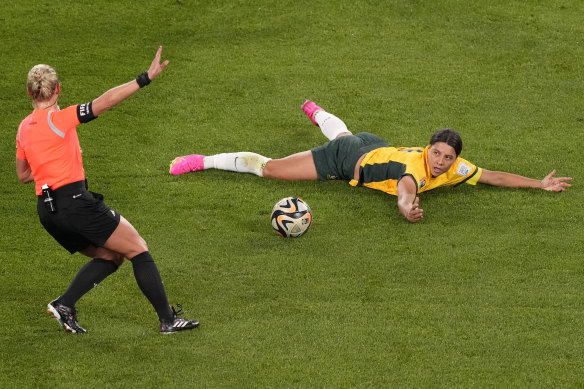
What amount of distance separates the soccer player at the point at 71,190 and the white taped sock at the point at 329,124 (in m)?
4.11

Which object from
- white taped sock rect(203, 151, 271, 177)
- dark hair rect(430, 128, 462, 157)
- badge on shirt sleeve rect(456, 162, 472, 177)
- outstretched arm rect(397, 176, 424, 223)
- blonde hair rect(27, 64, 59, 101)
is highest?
blonde hair rect(27, 64, 59, 101)

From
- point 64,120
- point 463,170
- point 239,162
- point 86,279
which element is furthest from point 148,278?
point 463,170

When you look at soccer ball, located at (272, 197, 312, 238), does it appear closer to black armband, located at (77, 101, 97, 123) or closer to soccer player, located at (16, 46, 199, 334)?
soccer player, located at (16, 46, 199, 334)

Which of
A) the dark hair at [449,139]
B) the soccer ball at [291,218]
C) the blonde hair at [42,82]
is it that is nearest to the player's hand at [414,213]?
the dark hair at [449,139]

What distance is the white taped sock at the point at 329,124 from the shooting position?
1093 cm

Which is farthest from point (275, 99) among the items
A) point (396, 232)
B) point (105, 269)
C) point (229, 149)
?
point (105, 269)

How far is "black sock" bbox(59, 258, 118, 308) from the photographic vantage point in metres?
7.24

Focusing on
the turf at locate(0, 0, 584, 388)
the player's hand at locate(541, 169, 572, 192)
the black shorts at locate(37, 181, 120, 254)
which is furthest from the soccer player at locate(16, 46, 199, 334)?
the player's hand at locate(541, 169, 572, 192)

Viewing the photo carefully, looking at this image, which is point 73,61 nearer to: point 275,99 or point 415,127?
point 275,99

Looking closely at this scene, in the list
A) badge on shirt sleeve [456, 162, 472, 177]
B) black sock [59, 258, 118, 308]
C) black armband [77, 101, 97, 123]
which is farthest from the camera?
badge on shirt sleeve [456, 162, 472, 177]

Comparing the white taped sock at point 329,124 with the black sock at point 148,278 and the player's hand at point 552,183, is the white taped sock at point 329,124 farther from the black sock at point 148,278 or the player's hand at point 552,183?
the black sock at point 148,278

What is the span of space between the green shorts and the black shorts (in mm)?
3665

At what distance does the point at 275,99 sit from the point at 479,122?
2736 millimetres

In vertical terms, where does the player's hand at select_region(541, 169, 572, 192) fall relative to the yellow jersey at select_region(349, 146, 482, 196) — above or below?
below
